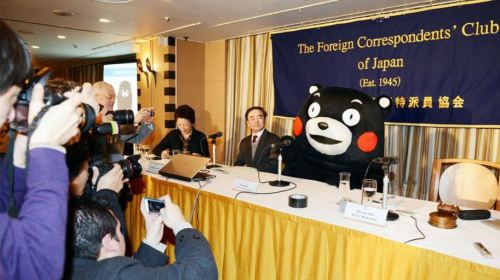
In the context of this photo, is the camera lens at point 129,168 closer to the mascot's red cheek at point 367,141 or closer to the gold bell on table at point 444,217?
the mascot's red cheek at point 367,141

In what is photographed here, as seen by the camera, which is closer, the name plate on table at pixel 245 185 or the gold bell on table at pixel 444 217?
the gold bell on table at pixel 444 217

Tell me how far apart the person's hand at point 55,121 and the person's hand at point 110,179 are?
0.93 m

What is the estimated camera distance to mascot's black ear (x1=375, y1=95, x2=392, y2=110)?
2255 millimetres

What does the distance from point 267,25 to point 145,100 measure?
7.79 feet

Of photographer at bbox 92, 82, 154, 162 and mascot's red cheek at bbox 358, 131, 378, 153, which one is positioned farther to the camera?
photographer at bbox 92, 82, 154, 162

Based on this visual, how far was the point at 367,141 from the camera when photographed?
2.08 meters

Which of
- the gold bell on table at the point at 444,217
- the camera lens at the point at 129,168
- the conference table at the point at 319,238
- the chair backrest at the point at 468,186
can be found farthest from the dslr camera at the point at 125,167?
the chair backrest at the point at 468,186

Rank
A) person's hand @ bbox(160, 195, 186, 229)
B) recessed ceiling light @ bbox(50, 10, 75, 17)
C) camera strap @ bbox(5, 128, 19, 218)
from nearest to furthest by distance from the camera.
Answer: camera strap @ bbox(5, 128, 19, 218) < person's hand @ bbox(160, 195, 186, 229) < recessed ceiling light @ bbox(50, 10, 75, 17)

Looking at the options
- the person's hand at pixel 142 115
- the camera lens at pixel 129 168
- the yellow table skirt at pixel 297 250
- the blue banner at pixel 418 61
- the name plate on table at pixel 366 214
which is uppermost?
the blue banner at pixel 418 61

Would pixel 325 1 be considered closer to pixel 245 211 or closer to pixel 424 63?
pixel 424 63

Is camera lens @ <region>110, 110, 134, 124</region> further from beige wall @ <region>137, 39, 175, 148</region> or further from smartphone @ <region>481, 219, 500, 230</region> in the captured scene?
beige wall @ <region>137, 39, 175, 148</region>

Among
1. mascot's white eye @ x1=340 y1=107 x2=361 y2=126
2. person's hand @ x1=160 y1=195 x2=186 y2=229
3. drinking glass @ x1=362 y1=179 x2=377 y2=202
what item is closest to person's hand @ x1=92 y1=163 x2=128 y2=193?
person's hand @ x1=160 y1=195 x2=186 y2=229

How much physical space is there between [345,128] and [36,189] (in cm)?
177

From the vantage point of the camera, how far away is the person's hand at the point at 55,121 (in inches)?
25.8
